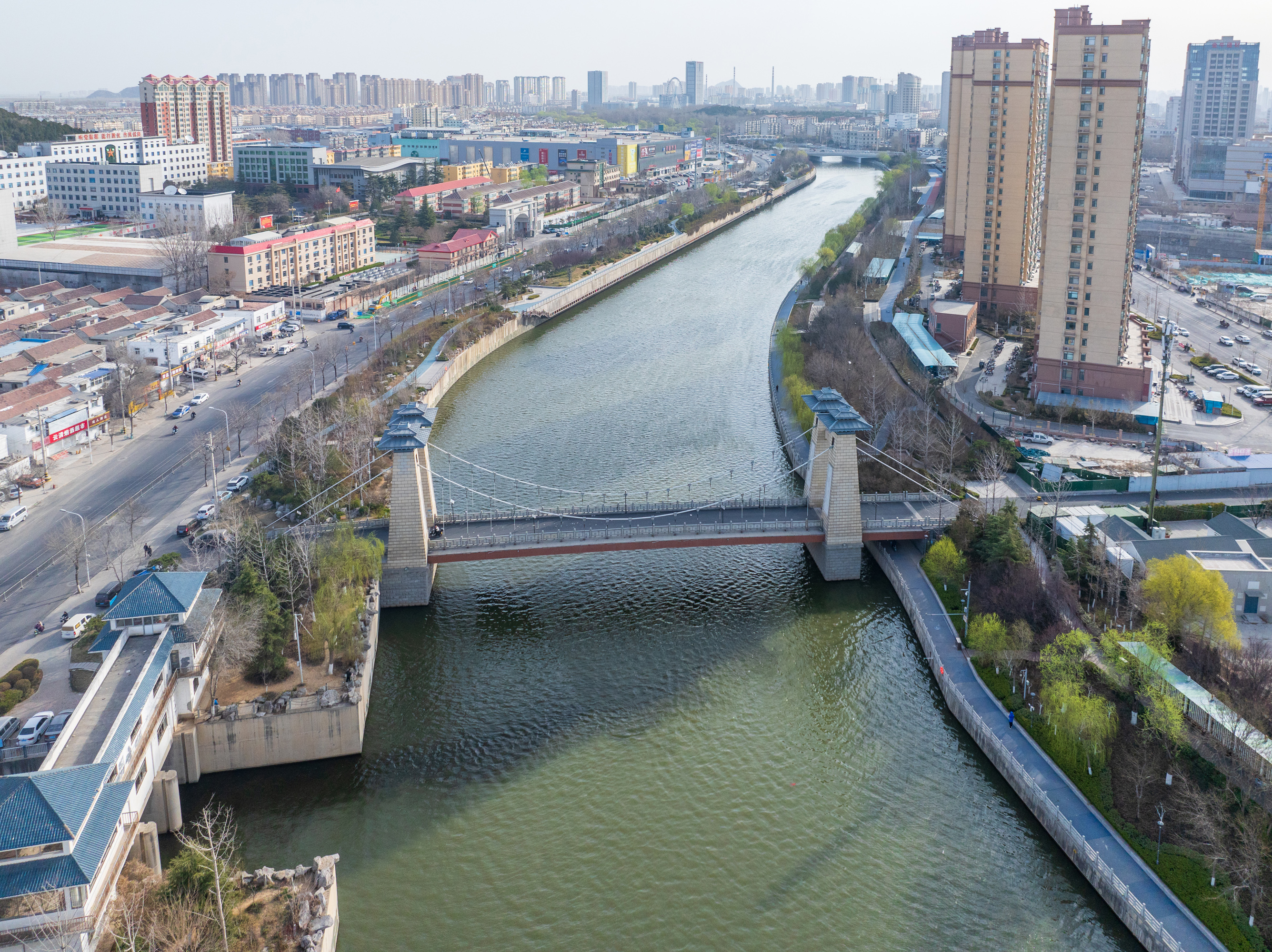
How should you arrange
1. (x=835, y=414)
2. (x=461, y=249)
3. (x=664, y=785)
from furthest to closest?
(x=461, y=249)
(x=835, y=414)
(x=664, y=785)

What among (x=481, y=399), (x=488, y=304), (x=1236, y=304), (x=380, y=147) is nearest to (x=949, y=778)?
(x=481, y=399)

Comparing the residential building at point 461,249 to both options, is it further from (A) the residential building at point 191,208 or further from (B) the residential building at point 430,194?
(A) the residential building at point 191,208

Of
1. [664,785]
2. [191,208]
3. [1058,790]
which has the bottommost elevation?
[664,785]

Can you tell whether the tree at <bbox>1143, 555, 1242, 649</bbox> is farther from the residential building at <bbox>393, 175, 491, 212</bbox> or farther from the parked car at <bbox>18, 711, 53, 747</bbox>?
the residential building at <bbox>393, 175, 491, 212</bbox>

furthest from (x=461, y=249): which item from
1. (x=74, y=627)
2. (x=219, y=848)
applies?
(x=219, y=848)

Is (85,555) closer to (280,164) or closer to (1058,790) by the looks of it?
(1058,790)
